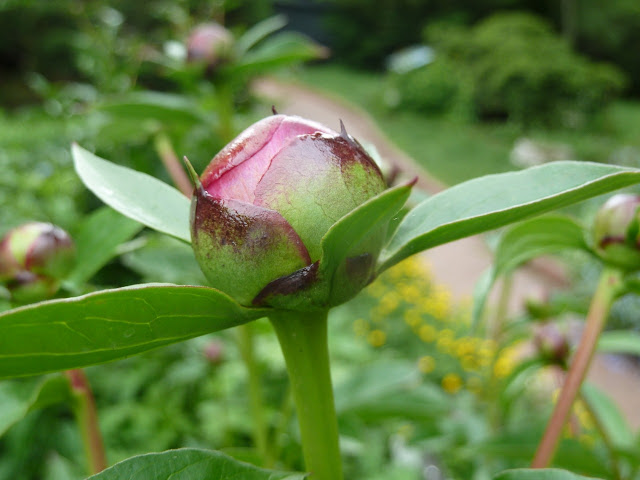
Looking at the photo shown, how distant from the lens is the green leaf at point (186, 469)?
23 centimetres

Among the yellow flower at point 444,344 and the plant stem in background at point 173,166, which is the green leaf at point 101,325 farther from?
the yellow flower at point 444,344

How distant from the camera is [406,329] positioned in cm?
260

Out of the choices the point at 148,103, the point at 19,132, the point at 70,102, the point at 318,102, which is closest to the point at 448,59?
the point at 318,102

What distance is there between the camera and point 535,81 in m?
6.28

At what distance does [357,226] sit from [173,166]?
451 millimetres

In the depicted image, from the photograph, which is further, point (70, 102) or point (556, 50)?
point (556, 50)

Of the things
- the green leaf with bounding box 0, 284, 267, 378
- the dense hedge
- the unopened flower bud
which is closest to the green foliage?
the dense hedge

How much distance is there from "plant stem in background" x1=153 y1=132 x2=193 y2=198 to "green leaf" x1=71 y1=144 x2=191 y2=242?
0.71 ft

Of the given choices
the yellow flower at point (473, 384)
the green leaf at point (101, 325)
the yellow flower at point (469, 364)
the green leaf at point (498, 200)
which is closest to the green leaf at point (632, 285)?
the green leaf at point (498, 200)

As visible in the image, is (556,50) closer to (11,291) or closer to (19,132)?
(19,132)

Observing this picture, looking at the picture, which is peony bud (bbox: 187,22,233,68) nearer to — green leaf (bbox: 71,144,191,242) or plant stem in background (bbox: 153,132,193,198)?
plant stem in background (bbox: 153,132,193,198)

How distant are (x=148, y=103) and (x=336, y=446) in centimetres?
46

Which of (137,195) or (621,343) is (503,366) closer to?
(621,343)

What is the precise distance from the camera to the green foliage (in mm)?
6328
